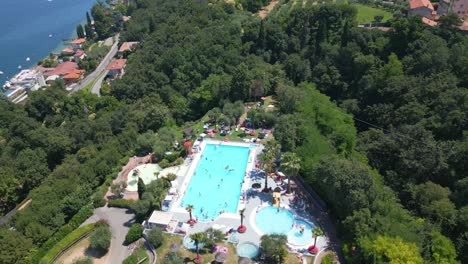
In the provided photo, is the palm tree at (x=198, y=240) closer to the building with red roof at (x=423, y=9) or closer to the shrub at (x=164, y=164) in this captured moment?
the shrub at (x=164, y=164)

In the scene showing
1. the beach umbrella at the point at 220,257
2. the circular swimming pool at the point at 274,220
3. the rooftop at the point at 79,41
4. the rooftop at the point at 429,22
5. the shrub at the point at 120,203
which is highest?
the rooftop at the point at 429,22

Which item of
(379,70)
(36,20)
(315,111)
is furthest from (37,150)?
(36,20)

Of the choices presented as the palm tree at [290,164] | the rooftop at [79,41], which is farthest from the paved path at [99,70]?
the palm tree at [290,164]

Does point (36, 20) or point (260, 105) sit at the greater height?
point (260, 105)

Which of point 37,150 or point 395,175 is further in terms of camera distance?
point 37,150

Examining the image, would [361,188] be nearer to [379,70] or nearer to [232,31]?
[379,70]

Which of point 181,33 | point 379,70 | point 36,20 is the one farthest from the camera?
point 36,20

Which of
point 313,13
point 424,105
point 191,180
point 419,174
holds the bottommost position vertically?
point 191,180
